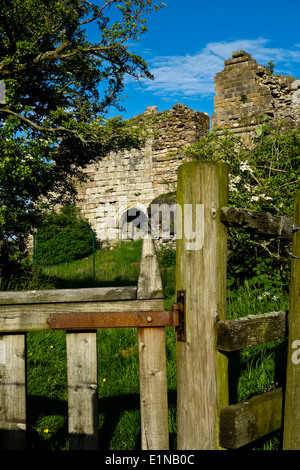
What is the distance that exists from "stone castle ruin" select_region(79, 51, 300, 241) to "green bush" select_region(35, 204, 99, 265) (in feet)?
7.28

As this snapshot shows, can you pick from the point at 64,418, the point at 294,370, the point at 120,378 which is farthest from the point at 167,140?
the point at 294,370

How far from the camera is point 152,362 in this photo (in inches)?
83.4

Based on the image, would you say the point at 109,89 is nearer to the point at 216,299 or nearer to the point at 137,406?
the point at 137,406

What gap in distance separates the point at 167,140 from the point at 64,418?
47.8ft

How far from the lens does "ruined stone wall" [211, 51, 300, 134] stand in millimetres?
13945

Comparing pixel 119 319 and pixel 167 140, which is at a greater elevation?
pixel 167 140

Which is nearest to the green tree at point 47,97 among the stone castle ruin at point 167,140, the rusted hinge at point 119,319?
the stone castle ruin at point 167,140

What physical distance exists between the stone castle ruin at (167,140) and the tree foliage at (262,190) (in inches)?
211

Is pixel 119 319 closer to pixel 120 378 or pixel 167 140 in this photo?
pixel 120 378

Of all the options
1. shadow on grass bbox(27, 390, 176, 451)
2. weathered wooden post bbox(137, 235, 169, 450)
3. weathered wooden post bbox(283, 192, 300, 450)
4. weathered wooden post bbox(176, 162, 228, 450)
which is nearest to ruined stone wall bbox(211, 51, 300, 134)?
shadow on grass bbox(27, 390, 176, 451)

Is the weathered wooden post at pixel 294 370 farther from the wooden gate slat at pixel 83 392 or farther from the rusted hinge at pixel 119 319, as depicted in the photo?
the wooden gate slat at pixel 83 392

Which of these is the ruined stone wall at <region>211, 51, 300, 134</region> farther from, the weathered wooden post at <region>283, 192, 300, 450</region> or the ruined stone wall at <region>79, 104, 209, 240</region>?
the weathered wooden post at <region>283, 192, 300, 450</region>
